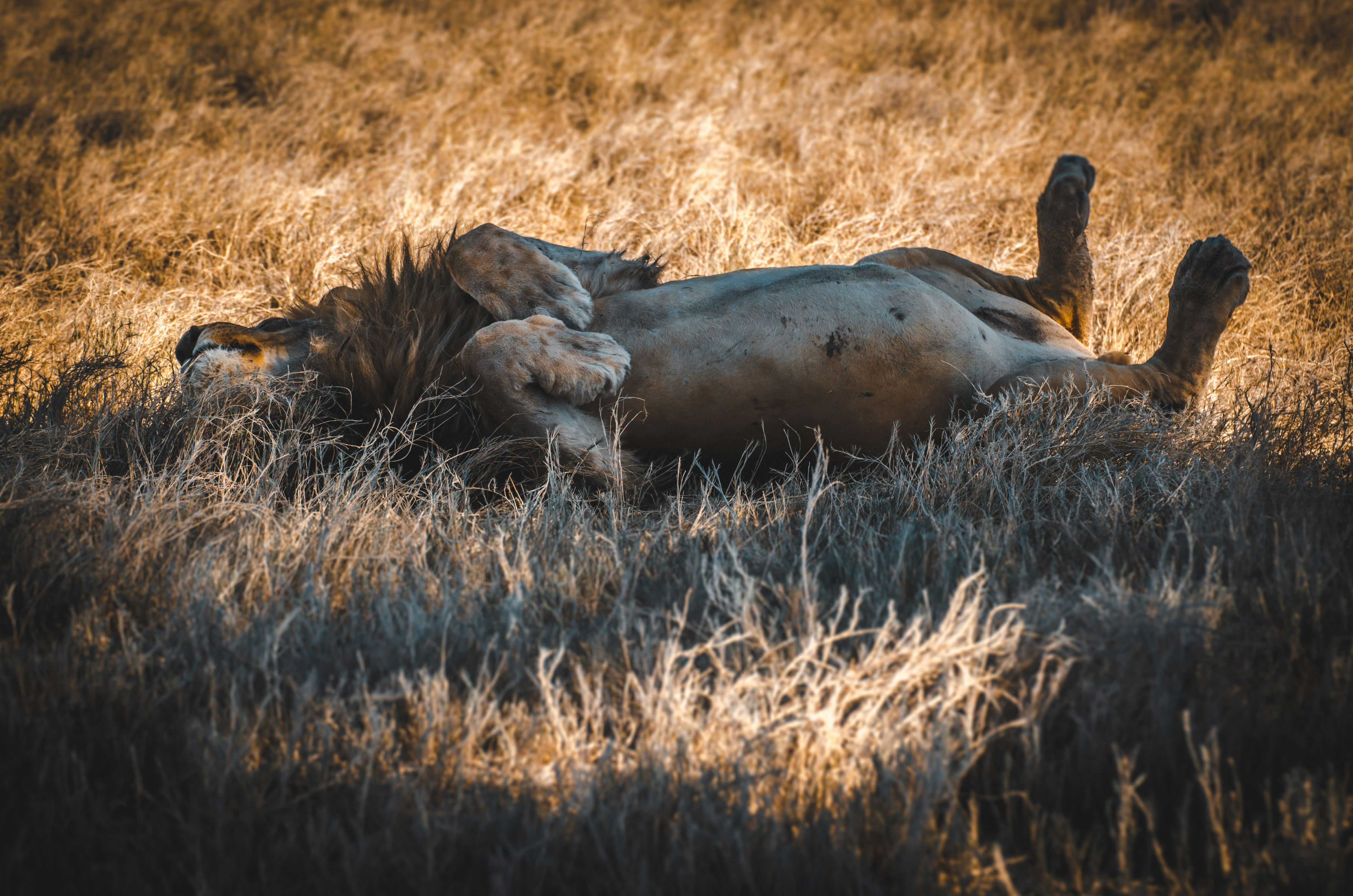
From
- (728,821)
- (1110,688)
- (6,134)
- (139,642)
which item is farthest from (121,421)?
(6,134)

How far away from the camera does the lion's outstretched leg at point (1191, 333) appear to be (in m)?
2.74

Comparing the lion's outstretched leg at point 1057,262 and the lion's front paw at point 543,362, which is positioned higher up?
the lion's outstretched leg at point 1057,262

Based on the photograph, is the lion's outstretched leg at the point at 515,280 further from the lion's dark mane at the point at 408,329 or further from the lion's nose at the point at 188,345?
the lion's nose at the point at 188,345

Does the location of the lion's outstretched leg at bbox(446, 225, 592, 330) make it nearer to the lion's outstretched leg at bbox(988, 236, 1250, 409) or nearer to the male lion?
the male lion

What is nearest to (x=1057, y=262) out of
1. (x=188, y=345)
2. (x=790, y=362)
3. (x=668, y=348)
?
(x=790, y=362)

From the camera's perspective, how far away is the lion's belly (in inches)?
97.2

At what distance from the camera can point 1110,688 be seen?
137cm

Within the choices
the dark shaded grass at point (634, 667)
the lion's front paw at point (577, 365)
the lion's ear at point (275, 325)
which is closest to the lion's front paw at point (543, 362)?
the lion's front paw at point (577, 365)

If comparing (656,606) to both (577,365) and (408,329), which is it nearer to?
(577,365)

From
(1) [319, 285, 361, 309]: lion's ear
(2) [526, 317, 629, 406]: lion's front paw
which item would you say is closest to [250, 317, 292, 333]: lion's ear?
(1) [319, 285, 361, 309]: lion's ear

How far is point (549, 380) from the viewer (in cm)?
230

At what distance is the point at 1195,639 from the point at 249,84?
6.12 metres

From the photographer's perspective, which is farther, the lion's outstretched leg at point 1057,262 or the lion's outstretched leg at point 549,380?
the lion's outstretched leg at point 1057,262

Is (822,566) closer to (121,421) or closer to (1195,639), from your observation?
(1195,639)
